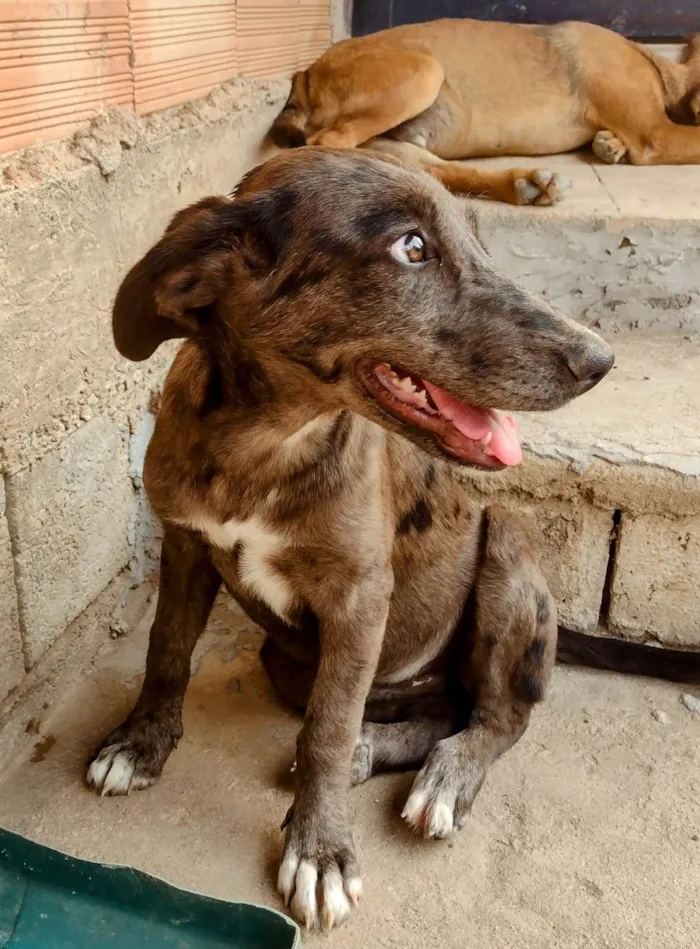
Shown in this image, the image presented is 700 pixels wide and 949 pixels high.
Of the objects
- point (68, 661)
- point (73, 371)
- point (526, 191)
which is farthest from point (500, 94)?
point (68, 661)

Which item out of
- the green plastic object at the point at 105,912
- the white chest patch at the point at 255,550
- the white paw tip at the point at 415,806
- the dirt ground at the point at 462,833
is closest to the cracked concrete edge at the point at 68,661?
the dirt ground at the point at 462,833

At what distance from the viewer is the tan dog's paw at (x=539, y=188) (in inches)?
141

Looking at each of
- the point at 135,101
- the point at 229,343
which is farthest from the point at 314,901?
the point at 135,101

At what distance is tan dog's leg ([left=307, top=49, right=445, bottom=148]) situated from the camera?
4.21 metres

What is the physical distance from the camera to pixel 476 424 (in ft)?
5.94

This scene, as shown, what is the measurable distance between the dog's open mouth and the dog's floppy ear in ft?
1.01

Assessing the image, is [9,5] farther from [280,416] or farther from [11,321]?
[280,416]

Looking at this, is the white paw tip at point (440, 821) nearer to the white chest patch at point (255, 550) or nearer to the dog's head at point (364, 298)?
the white chest patch at point (255, 550)

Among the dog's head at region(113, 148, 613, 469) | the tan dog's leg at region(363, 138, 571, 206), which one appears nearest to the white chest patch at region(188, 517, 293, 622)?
the dog's head at region(113, 148, 613, 469)

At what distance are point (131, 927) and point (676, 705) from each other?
1.66 metres

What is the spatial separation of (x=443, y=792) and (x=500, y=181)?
8.39 feet

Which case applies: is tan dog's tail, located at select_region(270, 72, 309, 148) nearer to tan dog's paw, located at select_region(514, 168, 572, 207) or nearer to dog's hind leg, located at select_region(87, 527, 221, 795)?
tan dog's paw, located at select_region(514, 168, 572, 207)

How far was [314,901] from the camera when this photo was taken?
75.8 inches

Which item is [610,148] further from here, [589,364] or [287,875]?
[287,875]
